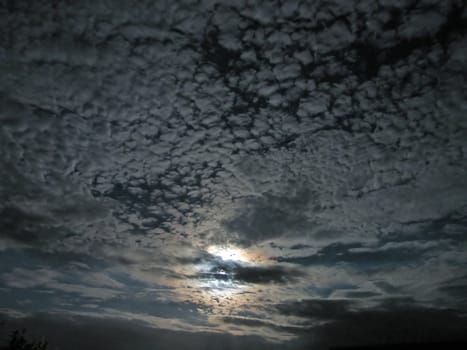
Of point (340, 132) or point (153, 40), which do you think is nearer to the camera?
point (153, 40)

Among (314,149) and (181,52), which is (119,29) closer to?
(181,52)

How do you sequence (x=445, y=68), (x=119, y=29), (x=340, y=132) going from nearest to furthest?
(x=119, y=29)
(x=445, y=68)
(x=340, y=132)

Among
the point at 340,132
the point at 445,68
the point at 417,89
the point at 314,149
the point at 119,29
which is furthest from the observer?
the point at 314,149

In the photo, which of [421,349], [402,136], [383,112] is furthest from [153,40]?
[421,349]

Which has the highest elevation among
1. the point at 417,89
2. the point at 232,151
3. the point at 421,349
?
the point at 417,89

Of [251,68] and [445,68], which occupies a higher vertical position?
[445,68]

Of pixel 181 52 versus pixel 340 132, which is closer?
pixel 181 52

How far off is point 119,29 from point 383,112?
9039 mm

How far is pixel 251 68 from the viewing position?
8.78 m

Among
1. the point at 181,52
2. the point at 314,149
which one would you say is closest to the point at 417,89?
the point at 314,149

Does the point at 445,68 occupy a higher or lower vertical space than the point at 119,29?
higher

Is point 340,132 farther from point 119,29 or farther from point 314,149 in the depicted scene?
point 119,29

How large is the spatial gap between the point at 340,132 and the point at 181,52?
6570 mm

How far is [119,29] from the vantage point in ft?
26.4
